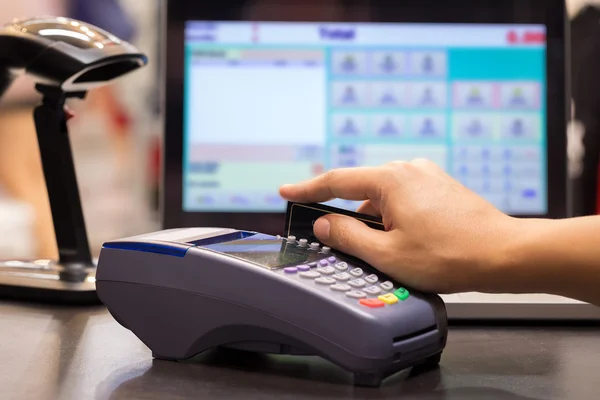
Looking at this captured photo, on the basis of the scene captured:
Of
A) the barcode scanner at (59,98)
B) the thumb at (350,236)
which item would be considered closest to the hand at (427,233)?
the thumb at (350,236)

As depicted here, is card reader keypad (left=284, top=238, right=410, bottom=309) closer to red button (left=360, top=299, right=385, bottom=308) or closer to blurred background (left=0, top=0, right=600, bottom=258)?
red button (left=360, top=299, right=385, bottom=308)

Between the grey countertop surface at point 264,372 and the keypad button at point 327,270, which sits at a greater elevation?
the keypad button at point 327,270

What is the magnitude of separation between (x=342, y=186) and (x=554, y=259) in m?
0.15

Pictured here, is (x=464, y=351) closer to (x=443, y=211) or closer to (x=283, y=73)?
(x=443, y=211)

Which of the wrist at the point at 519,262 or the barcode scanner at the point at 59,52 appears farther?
the barcode scanner at the point at 59,52

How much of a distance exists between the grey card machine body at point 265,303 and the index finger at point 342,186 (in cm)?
5

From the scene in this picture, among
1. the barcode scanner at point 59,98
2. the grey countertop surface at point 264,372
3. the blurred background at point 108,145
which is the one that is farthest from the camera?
the blurred background at point 108,145

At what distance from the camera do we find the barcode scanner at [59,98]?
2.15 feet

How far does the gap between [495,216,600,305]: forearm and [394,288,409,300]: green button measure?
0.20ft

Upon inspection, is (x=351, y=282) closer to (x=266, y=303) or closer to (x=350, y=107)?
(x=266, y=303)

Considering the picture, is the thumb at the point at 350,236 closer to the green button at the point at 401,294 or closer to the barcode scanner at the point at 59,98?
the green button at the point at 401,294

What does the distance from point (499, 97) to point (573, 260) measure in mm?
448

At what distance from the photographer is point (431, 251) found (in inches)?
16.5

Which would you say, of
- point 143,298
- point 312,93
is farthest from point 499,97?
point 143,298
